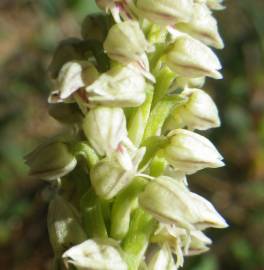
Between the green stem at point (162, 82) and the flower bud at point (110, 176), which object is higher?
the green stem at point (162, 82)

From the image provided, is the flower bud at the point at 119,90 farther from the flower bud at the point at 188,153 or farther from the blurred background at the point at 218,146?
the blurred background at the point at 218,146

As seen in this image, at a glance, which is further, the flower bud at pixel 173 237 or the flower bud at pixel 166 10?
the flower bud at pixel 173 237

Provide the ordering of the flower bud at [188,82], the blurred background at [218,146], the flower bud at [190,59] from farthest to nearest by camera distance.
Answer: the blurred background at [218,146] → the flower bud at [188,82] → the flower bud at [190,59]

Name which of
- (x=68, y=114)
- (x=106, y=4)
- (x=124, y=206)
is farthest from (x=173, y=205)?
(x=106, y=4)

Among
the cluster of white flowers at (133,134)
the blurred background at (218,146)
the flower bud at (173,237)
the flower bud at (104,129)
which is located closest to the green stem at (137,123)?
the cluster of white flowers at (133,134)

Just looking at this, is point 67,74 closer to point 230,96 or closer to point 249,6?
point 249,6

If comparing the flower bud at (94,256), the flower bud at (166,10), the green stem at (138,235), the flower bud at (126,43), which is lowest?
the green stem at (138,235)

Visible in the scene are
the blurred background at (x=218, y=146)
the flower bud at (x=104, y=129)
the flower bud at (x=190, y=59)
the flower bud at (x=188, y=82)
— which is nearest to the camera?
the flower bud at (x=104, y=129)
